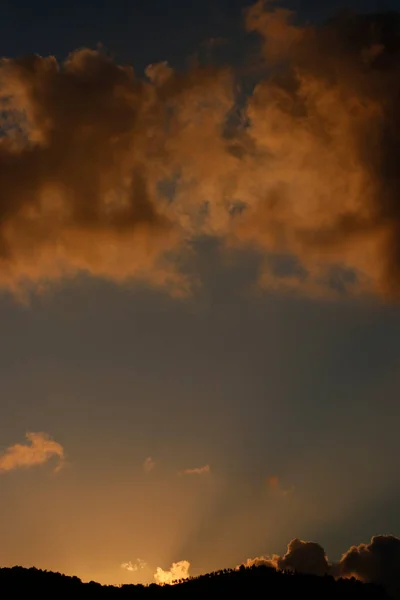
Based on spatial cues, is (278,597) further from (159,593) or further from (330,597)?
(159,593)

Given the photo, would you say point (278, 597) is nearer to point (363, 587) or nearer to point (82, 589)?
point (363, 587)

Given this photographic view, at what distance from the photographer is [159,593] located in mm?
56156

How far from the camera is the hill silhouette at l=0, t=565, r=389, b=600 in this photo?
54312 mm

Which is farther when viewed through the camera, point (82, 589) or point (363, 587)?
point (363, 587)

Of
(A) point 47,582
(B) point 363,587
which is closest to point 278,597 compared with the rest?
(B) point 363,587

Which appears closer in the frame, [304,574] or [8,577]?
[8,577]

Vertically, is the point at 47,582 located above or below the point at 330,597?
above

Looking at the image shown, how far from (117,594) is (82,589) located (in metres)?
3.15

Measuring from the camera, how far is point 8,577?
5409 centimetres

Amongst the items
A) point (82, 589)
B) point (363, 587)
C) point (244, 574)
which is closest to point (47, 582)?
point (82, 589)

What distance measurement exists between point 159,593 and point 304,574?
1366 centimetres

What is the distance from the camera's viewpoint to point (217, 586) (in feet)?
184

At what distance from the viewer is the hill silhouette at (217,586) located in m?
54.3

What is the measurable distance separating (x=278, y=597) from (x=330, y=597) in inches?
199
